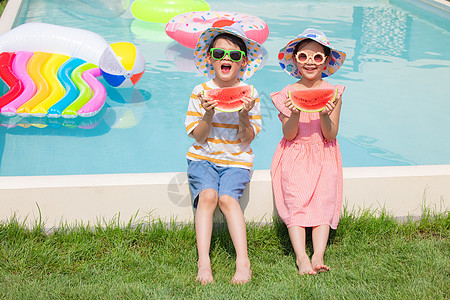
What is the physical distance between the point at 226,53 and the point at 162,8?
8.71 m

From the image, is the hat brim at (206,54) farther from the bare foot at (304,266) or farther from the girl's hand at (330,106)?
the bare foot at (304,266)

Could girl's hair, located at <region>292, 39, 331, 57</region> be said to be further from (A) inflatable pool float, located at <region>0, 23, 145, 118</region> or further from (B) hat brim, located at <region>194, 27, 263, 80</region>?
(A) inflatable pool float, located at <region>0, 23, 145, 118</region>

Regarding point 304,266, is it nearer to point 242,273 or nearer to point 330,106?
point 242,273

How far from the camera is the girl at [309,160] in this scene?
335cm

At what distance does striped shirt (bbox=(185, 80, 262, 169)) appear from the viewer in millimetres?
3539

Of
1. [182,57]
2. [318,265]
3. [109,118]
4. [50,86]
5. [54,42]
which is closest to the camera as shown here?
[318,265]

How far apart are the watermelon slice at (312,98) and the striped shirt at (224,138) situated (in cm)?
35

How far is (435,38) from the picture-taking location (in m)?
10.8

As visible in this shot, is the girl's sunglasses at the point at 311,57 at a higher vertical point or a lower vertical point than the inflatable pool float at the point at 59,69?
higher

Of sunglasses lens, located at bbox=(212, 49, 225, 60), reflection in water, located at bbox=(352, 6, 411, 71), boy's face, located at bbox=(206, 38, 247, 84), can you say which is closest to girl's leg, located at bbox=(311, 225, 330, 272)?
boy's face, located at bbox=(206, 38, 247, 84)

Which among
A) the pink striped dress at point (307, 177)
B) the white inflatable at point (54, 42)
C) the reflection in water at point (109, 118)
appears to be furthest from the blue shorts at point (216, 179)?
the white inflatable at point (54, 42)

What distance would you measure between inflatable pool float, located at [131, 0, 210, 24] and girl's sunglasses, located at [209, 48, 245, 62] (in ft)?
27.9

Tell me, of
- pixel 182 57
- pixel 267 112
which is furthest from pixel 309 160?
pixel 182 57

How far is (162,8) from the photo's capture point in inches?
455
